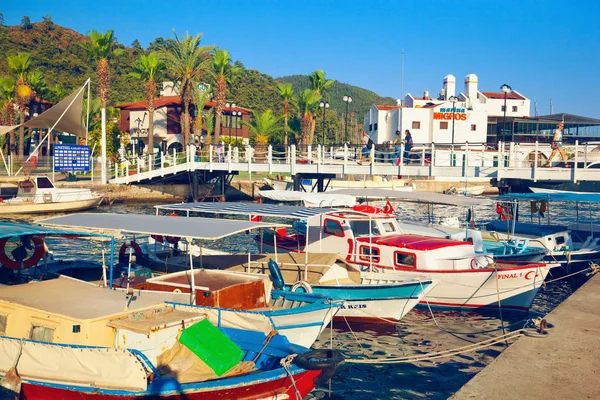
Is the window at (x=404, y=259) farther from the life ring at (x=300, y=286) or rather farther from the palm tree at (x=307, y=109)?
the palm tree at (x=307, y=109)

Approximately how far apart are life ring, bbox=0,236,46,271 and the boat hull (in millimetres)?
27567

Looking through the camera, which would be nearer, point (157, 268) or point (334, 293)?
point (334, 293)

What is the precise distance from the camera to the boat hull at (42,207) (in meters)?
40.6

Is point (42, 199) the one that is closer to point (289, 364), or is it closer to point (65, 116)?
point (65, 116)

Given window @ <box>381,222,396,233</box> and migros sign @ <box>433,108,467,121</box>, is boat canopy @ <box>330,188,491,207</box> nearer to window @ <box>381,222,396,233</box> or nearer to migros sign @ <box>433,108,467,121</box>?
window @ <box>381,222,396,233</box>

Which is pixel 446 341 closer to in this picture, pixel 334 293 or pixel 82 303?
pixel 334 293

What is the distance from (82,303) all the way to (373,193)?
1507 centimetres

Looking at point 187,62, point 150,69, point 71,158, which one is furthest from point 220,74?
Result: point 71,158

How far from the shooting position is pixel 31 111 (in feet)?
207

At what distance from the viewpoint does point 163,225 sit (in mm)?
14938

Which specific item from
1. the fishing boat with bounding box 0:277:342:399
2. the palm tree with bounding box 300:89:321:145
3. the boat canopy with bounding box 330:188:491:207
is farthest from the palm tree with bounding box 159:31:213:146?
the fishing boat with bounding box 0:277:342:399

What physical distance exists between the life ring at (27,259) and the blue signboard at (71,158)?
33.8 meters

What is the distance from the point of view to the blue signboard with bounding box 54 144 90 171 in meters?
47.7

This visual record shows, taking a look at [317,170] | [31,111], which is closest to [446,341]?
[317,170]
